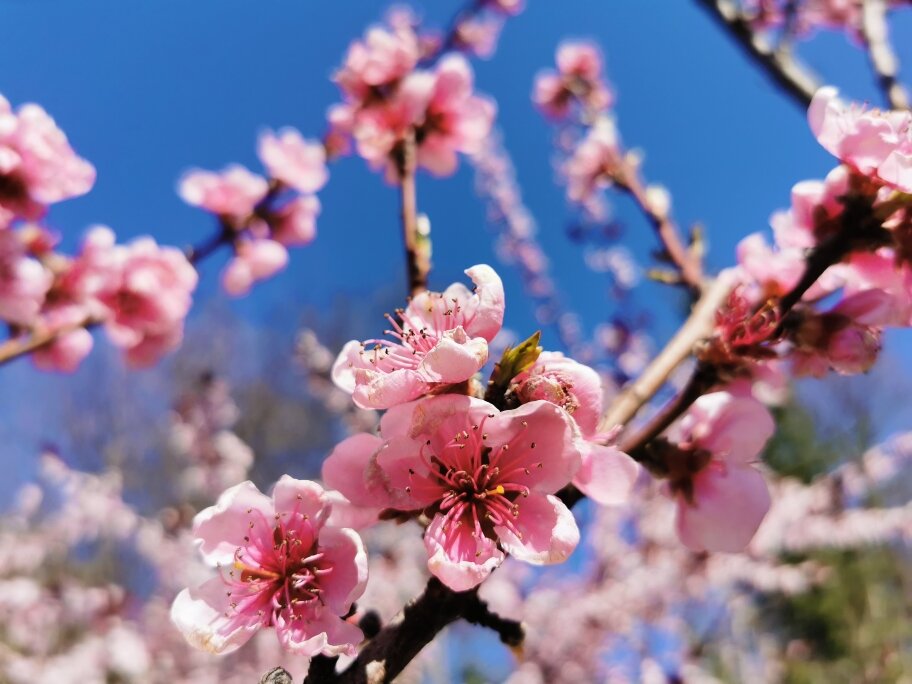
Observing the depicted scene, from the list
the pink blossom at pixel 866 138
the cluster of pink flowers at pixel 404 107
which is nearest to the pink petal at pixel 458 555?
the pink blossom at pixel 866 138

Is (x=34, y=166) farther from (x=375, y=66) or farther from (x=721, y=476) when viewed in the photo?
(x=721, y=476)

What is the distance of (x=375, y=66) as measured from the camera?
1.54 meters

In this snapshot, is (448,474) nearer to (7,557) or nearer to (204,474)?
(204,474)

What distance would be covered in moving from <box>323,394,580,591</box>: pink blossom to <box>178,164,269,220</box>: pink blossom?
1463 mm

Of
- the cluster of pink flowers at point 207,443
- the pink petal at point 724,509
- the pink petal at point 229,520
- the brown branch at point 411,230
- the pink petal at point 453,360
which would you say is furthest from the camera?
the cluster of pink flowers at point 207,443

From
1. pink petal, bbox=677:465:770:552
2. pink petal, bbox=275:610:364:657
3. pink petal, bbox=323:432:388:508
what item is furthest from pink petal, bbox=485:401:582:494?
pink petal, bbox=677:465:770:552

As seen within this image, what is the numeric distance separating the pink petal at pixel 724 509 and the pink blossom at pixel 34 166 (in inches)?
51.9

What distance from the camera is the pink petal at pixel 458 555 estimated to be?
21.4 inches

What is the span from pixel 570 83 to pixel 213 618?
8.97ft

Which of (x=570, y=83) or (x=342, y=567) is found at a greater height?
(x=570, y=83)

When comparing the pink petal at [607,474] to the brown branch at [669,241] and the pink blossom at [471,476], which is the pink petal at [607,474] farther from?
the brown branch at [669,241]

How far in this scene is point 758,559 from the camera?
6906 mm

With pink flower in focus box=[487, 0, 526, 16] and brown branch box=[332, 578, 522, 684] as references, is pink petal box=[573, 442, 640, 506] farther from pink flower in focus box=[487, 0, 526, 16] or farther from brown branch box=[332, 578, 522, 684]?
pink flower in focus box=[487, 0, 526, 16]

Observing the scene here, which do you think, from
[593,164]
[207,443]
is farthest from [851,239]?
[207,443]
